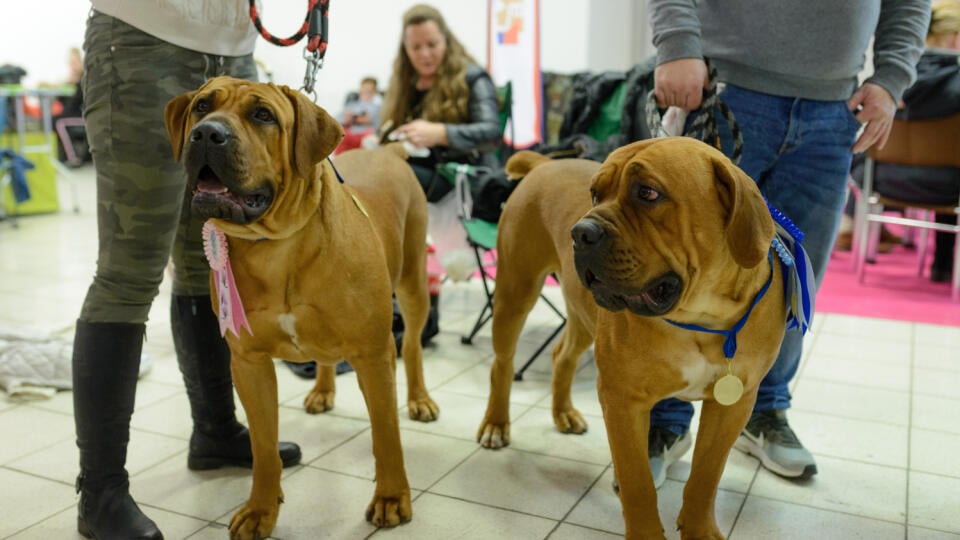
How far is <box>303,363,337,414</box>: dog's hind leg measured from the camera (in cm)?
314

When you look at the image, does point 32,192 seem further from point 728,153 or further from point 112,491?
point 728,153

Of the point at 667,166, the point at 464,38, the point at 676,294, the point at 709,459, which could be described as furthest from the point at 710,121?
the point at 464,38

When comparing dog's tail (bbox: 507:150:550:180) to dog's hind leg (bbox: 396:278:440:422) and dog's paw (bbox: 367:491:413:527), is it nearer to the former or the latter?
dog's hind leg (bbox: 396:278:440:422)

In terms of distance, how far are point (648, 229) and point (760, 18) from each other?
94 cm

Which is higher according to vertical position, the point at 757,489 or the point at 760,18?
the point at 760,18

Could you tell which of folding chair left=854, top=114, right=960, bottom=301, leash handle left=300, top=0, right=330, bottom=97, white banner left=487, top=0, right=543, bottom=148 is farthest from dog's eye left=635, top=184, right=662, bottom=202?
white banner left=487, top=0, right=543, bottom=148

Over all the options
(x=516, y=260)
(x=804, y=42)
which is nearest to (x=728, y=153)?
(x=804, y=42)

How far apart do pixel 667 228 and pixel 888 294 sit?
4345 millimetres

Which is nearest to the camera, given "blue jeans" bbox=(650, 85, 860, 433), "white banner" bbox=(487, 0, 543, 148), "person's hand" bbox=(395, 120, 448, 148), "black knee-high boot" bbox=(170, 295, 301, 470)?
"blue jeans" bbox=(650, 85, 860, 433)

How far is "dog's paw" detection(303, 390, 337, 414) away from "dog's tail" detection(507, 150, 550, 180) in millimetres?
1095

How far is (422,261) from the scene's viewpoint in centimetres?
301

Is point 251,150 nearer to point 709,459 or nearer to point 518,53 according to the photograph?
point 709,459

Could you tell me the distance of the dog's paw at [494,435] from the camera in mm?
2814

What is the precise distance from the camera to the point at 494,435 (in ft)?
9.27
